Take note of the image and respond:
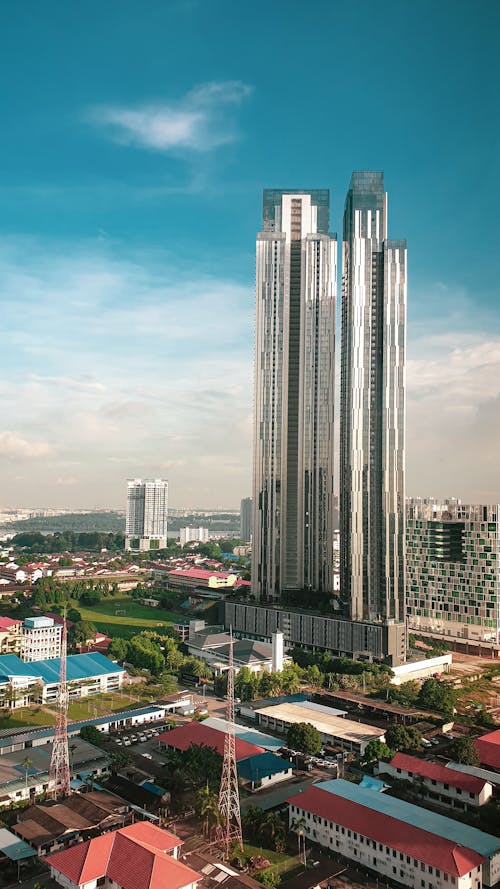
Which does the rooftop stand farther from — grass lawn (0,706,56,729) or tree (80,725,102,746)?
grass lawn (0,706,56,729)

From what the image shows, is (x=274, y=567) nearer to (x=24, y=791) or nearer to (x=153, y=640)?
(x=153, y=640)

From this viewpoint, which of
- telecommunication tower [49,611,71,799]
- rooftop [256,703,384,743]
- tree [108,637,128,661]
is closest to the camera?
telecommunication tower [49,611,71,799]

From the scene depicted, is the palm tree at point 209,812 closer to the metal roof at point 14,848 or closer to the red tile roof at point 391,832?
the red tile roof at point 391,832

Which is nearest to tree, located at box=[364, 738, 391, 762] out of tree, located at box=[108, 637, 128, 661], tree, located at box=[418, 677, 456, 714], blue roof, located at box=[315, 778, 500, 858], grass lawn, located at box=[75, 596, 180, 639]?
blue roof, located at box=[315, 778, 500, 858]

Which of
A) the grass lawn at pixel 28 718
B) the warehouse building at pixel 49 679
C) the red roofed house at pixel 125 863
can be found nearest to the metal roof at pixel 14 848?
Answer: the red roofed house at pixel 125 863

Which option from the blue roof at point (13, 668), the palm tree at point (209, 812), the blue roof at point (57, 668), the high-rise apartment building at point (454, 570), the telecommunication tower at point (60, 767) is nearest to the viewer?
the palm tree at point (209, 812)

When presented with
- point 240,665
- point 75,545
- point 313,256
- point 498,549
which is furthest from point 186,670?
point 75,545
